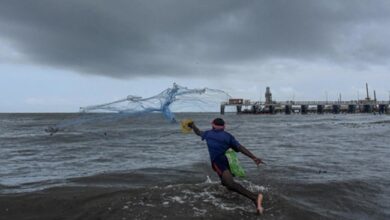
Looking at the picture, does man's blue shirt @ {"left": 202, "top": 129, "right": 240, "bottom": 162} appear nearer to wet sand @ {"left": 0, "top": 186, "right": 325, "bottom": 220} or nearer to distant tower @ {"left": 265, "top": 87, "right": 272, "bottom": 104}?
wet sand @ {"left": 0, "top": 186, "right": 325, "bottom": 220}

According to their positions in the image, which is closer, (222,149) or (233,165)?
(222,149)

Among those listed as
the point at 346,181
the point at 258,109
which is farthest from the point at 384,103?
the point at 346,181

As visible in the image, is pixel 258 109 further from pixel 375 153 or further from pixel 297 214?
pixel 297 214

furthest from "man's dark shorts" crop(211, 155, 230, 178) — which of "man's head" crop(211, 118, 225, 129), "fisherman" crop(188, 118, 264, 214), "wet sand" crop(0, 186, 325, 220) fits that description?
"wet sand" crop(0, 186, 325, 220)

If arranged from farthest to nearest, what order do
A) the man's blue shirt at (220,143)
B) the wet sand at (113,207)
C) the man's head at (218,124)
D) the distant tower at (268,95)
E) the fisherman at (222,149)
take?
the distant tower at (268,95)
the man's head at (218,124)
the man's blue shirt at (220,143)
the fisherman at (222,149)
the wet sand at (113,207)

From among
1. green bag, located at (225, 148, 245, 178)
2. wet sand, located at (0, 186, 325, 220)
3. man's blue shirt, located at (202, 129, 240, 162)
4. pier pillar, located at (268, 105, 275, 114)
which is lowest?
wet sand, located at (0, 186, 325, 220)

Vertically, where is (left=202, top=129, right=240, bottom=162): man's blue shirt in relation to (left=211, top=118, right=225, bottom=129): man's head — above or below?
below

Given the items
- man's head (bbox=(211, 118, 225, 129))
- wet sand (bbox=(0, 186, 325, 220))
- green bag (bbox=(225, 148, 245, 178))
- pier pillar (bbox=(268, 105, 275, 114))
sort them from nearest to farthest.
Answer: wet sand (bbox=(0, 186, 325, 220)) → man's head (bbox=(211, 118, 225, 129)) → green bag (bbox=(225, 148, 245, 178)) → pier pillar (bbox=(268, 105, 275, 114))

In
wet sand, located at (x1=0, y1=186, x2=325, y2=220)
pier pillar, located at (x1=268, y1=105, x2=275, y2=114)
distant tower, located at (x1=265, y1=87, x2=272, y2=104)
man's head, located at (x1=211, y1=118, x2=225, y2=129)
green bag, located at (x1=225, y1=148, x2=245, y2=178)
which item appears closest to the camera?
wet sand, located at (x1=0, y1=186, x2=325, y2=220)

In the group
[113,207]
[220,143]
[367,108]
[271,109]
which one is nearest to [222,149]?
[220,143]

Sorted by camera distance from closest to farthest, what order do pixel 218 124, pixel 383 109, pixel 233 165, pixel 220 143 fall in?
pixel 220 143 → pixel 218 124 → pixel 233 165 → pixel 383 109

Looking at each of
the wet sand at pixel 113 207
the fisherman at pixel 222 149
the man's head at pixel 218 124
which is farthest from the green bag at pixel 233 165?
the man's head at pixel 218 124

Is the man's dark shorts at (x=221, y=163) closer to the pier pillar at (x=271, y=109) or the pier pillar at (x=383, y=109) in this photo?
the pier pillar at (x=383, y=109)

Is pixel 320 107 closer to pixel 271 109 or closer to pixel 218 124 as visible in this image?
pixel 271 109
